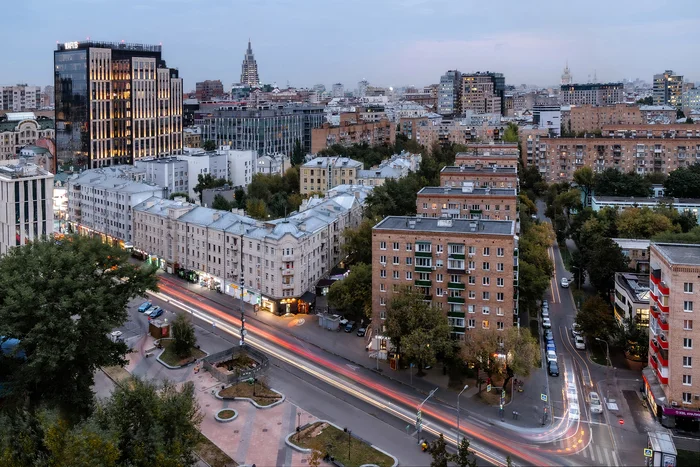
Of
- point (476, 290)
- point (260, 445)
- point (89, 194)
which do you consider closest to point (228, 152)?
point (89, 194)

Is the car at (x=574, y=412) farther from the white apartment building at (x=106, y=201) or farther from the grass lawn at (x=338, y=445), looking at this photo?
the white apartment building at (x=106, y=201)

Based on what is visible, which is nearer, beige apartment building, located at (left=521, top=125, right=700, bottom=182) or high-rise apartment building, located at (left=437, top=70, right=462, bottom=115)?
beige apartment building, located at (left=521, top=125, right=700, bottom=182)

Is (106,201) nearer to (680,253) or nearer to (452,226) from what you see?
(452,226)

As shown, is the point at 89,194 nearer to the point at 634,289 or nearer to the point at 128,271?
the point at 128,271

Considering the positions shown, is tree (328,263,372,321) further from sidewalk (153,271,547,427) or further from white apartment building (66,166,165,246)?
white apartment building (66,166,165,246)

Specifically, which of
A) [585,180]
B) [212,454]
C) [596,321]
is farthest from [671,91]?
[212,454]

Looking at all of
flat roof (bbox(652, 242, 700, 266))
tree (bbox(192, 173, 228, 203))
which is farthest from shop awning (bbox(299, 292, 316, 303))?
tree (bbox(192, 173, 228, 203))
